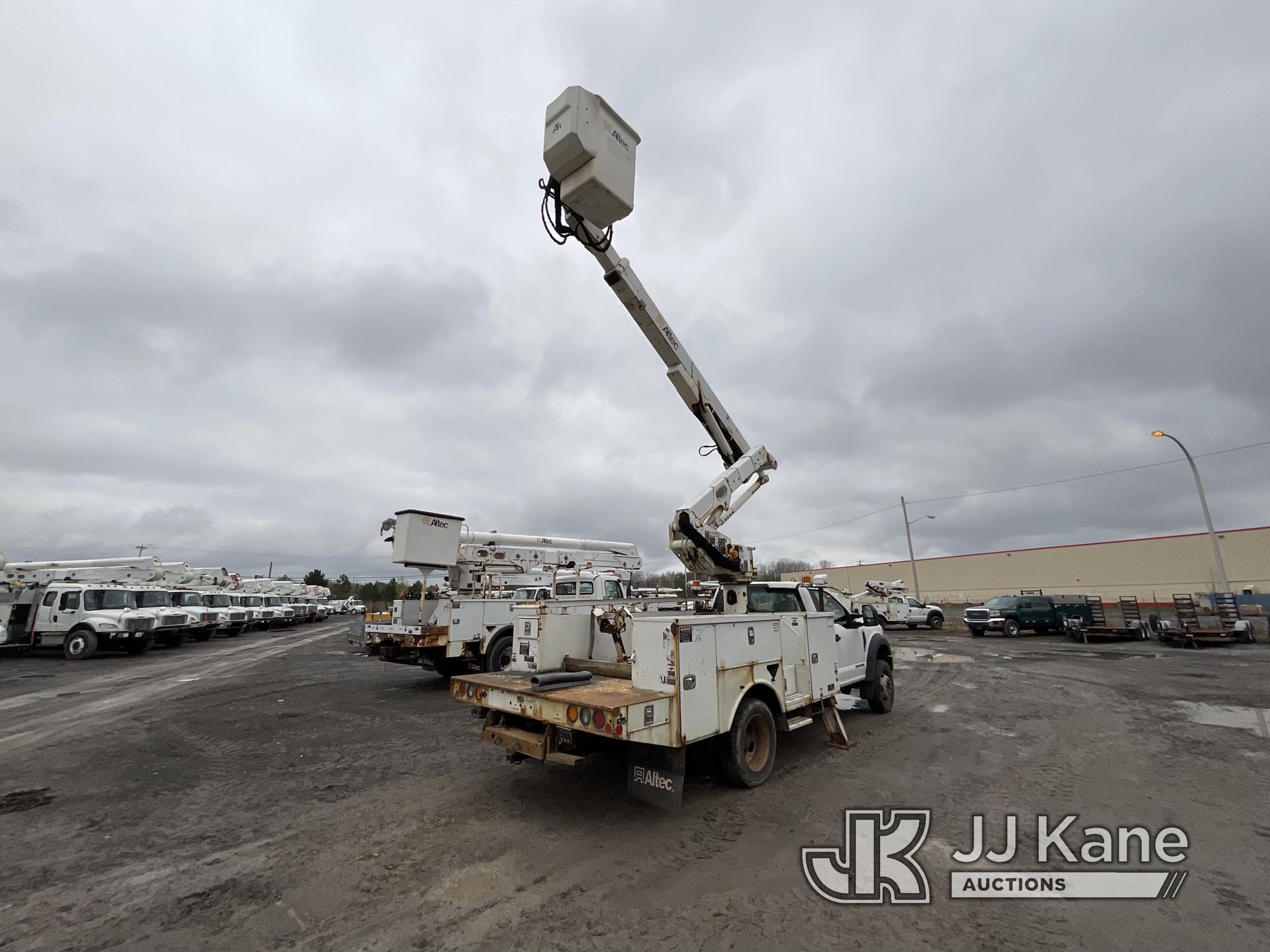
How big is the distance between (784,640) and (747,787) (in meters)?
1.46

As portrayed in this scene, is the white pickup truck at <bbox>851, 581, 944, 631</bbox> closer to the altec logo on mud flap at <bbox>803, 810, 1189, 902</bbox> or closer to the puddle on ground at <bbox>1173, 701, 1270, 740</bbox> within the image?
the puddle on ground at <bbox>1173, 701, 1270, 740</bbox>

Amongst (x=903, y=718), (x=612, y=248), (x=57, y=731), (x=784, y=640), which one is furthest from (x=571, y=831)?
(x=57, y=731)

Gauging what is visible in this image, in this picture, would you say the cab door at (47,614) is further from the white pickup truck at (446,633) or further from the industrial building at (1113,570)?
the industrial building at (1113,570)

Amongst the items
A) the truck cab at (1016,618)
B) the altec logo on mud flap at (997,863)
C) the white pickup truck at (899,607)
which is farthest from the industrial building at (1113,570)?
the altec logo on mud flap at (997,863)

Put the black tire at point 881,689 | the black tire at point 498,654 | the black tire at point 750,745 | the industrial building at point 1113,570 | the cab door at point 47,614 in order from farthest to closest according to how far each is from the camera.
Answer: the industrial building at point 1113,570 < the cab door at point 47,614 < the black tire at point 498,654 < the black tire at point 881,689 < the black tire at point 750,745

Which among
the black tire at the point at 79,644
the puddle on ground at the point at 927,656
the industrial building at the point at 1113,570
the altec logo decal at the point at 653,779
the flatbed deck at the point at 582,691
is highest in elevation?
the industrial building at the point at 1113,570

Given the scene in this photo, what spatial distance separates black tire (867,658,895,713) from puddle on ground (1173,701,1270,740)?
3966 mm

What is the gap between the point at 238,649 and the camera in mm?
21312

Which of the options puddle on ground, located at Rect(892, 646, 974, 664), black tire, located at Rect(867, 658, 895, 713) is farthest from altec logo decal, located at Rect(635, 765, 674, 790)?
puddle on ground, located at Rect(892, 646, 974, 664)

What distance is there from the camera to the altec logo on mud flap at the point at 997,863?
3.68 metres

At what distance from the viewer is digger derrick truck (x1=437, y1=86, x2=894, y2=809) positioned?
467cm

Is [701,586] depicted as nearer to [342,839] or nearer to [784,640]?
[784,640]

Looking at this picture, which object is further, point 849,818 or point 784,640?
point 784,640

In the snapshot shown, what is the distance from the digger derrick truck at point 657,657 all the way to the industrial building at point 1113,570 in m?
23.7
